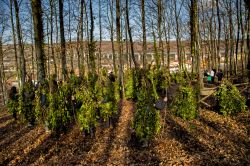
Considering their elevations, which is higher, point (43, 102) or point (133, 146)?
point (43, 102)

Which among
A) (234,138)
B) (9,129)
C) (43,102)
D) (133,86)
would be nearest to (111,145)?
(43,102)

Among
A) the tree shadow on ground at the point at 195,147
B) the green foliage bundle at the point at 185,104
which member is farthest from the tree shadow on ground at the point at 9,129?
the green foliage bundle at the point at 185,104

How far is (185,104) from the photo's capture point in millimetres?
12625

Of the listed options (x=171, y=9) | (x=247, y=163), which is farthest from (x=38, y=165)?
(x=171, y=9)

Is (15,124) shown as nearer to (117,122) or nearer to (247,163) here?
(117,122)

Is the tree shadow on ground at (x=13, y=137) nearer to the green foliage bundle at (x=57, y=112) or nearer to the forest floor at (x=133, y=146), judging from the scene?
the forest floor at (x=133, y=146)

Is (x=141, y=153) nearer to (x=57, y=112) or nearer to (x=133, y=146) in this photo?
(x=133, y=146)

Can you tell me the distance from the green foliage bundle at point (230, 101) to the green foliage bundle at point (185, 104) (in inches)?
63.5

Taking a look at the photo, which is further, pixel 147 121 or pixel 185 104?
pixel 185 104

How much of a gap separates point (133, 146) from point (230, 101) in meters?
6.15

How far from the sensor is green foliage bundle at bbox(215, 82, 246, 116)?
13.3m

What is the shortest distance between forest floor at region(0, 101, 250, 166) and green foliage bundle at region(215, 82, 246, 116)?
0.73 meters

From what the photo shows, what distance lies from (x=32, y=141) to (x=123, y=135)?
3271mm

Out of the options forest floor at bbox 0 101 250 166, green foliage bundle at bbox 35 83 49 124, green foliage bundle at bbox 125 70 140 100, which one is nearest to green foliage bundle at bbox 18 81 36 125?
forest floor at bbox 0 101 250 166
